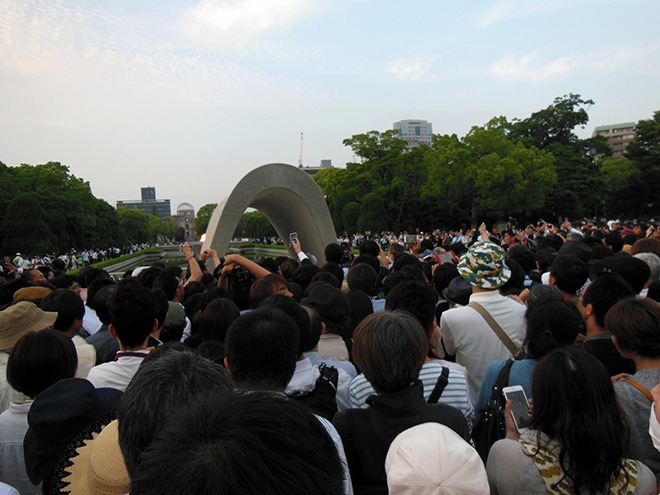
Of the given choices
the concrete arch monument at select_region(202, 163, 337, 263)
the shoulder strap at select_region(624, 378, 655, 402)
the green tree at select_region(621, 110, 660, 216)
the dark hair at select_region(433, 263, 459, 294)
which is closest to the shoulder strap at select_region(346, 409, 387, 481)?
the shoulder strap at select_region(624, 378, 655, 402)

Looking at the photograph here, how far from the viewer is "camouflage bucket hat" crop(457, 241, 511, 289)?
3258 millimetres

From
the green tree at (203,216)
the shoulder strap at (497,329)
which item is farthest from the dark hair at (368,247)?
the green tree at (203,216)

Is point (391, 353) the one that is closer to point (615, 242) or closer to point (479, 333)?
point (479, 333)

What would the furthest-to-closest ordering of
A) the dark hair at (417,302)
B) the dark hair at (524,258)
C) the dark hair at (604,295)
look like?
the dark hair at (524,258), the dark hair at (604,295), the dark hair at (417,302)

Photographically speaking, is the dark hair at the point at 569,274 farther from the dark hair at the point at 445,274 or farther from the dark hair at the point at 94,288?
the dark hair at the point at 94,288

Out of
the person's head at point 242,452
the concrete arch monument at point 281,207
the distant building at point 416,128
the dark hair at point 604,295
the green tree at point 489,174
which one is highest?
the distant building at point 416,128

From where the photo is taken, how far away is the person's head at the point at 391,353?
1.89 meters

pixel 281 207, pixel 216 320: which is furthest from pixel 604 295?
pixel 281 207

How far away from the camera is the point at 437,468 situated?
50.7 inches

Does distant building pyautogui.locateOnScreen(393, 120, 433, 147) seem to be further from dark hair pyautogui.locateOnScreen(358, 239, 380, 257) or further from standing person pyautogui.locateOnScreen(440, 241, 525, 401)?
standing person pyautogui.locateOnScreen(440, 241, 525, 401)

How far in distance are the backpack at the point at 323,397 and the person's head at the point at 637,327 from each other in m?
1.48

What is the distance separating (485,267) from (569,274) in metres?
1.18

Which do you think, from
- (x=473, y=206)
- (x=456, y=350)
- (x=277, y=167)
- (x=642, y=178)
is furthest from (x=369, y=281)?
(x=642, y=178)

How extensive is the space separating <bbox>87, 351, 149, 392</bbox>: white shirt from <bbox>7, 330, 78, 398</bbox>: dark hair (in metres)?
0.31
